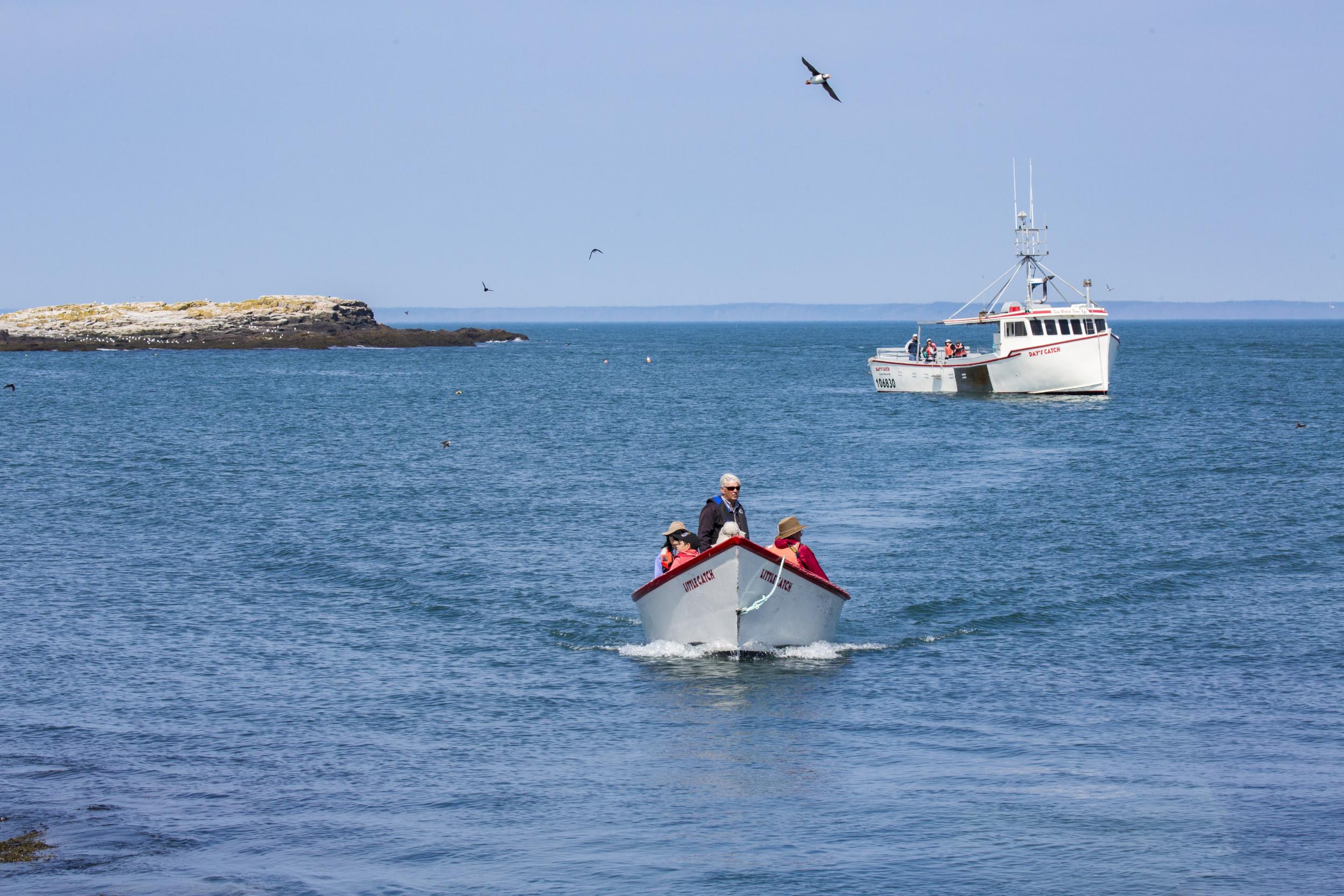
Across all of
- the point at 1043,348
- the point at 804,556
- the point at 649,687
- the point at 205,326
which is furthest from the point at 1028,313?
the point at 205,326

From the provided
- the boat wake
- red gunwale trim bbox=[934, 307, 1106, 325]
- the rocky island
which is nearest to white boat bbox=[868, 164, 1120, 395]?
red gunwale trim bbox=[934, 307, 1106, 325]

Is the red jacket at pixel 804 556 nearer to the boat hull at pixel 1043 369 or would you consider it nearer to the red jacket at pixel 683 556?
the red jacket at pixel 683 556

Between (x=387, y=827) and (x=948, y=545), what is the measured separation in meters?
17.9

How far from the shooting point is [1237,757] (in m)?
14.5

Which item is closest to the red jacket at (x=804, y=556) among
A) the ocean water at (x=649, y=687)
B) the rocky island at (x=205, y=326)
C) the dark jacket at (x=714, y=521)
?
the dark jacket at (x=714, y=521)

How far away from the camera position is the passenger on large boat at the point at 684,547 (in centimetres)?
1866

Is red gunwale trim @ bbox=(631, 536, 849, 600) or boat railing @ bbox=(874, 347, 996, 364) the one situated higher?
boat railing @ bbox=(874, 347, 996, 364)

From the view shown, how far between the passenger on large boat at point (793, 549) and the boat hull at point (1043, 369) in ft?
164

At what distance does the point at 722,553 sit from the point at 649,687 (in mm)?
1990

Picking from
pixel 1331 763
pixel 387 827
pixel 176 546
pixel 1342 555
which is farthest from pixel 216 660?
pixel 1342 555

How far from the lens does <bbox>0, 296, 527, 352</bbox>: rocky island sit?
497 ft

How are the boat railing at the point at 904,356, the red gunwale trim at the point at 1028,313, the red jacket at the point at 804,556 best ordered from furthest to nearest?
the boat railing at the point at 904,356 → the red gunwale trim at the point at 1028,313 → the red jacket at the point at 804,556

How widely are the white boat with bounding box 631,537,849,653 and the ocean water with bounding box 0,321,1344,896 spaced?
39 cm

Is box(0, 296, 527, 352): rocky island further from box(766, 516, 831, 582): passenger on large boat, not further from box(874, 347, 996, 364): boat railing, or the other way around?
box(766, 516, 831, 582): passenger on large boat
